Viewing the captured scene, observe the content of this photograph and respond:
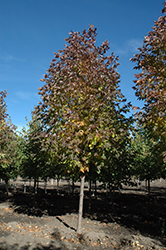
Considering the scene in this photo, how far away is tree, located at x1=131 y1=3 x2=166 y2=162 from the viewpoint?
572cm

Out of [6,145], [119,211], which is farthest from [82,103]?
[119,211]

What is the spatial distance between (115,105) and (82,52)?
2.51 meters

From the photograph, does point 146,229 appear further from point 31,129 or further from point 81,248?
point 31,129

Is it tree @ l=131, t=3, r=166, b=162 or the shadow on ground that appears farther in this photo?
the shadow on ground

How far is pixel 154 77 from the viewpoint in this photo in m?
6.67

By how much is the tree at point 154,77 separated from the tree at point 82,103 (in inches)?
34.4

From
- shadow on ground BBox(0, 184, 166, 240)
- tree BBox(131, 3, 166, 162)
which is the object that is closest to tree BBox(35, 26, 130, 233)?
tree BBox(131, 3, 166, 162)

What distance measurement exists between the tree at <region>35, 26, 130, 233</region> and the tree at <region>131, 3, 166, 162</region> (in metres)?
0.87

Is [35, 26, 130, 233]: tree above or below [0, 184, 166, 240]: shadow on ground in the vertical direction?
above

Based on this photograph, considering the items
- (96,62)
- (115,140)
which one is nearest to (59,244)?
(115,140)

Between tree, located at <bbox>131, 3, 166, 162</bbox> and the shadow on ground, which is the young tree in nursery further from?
tree, located at <bbox>131, 3, 166, 162</bbox>

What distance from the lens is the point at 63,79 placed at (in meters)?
7.15

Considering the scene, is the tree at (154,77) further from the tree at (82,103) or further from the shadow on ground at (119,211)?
the shadow on ground at (119,211)

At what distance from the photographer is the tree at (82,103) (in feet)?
20.5
